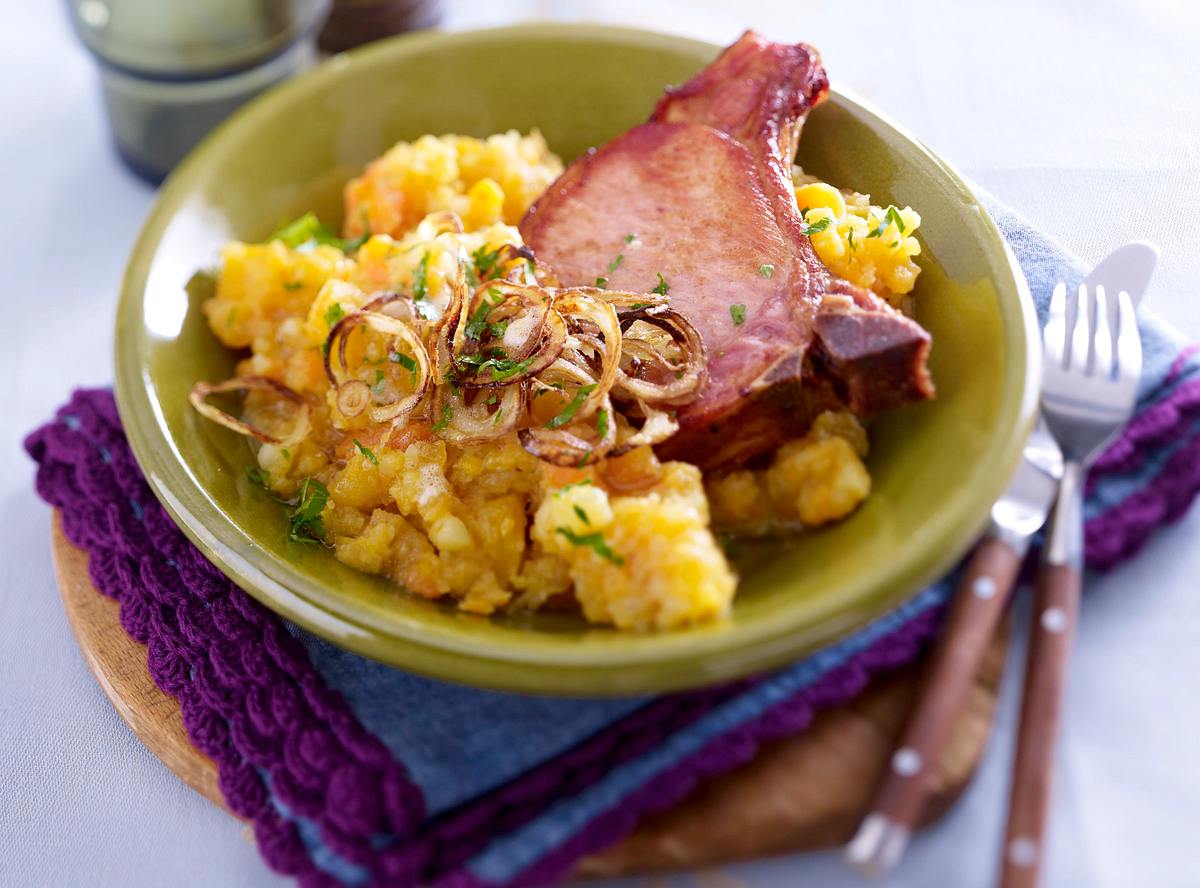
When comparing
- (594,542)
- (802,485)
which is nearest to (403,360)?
(594,542)

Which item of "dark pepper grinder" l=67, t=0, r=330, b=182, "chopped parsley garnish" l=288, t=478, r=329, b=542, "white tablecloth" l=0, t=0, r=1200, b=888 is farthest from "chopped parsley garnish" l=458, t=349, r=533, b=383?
"dark pepper grinder" l=67, t=0, r=330, b=182

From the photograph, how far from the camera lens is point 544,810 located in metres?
2.10

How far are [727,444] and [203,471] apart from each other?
3.86 ft

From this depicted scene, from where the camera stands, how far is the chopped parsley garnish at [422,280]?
273 cm

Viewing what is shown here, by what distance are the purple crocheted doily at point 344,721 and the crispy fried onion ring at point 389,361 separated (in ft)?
1.64

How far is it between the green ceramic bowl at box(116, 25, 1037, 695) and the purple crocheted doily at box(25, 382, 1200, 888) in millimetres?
198

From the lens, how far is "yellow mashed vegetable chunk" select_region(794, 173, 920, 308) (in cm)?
253

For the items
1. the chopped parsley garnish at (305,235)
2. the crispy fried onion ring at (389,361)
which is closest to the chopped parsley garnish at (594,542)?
the crispy fried onion ring at (389,361)

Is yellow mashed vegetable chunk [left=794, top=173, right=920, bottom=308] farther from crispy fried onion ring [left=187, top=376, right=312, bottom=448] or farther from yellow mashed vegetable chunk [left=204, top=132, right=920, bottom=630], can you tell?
crispy fried onion ring [left=187, top=376, right=312, bottom=448]

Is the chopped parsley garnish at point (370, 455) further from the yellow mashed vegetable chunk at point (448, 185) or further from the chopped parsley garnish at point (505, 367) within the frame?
the yellow mashed vegetable chunk at point (448, 185)

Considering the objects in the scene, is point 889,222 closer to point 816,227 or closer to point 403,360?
point 816,227

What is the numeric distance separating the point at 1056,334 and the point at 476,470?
1.29m

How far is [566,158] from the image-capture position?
11.6 feet

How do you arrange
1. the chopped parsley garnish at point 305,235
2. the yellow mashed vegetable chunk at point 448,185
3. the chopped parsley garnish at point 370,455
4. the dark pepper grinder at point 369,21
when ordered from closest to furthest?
1. the chopped parsley garnish at point 370,455
2. the yellow mashed vegetable chunk at point 448,185
3. the chopped parsley garnish at point 305,235
4. the dark pepper grinder at point 369,21
